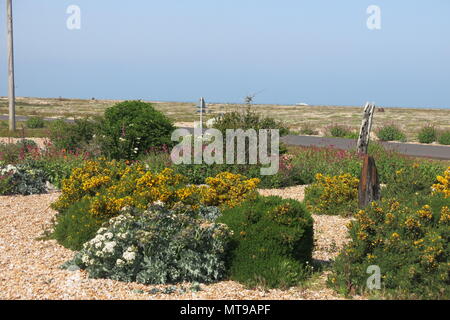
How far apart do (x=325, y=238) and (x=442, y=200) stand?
2020 mm

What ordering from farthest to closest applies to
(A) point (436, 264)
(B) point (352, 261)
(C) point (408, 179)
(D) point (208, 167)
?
(D) point (208, 167) → (C) point (408, 179) → (B) point (352, 261) → (A) point (436, 264)

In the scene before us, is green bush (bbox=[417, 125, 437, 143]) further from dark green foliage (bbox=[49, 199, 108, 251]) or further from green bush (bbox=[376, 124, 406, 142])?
dark green foliage (bbox=[49, 199, 108, 251])

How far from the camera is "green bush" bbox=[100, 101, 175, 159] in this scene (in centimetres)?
1545

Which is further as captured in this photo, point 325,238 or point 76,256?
point 325,238

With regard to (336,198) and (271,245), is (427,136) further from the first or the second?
(271,245)

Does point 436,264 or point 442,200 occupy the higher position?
point 442,200

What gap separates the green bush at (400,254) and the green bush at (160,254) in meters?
1.32

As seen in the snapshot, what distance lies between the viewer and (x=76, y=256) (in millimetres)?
6672

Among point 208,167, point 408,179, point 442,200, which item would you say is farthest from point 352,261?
point 208,167

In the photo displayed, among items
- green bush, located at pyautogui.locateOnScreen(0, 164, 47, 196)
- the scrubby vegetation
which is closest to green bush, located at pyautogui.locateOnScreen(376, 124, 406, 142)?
the scrubby vegetation

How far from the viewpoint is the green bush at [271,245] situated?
20.0 feet

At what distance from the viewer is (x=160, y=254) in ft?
20.2

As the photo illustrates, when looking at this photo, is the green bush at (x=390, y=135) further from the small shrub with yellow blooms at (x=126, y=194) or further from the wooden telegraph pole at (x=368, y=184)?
the small shrub with yellow blooms at (x=126, y=194)
